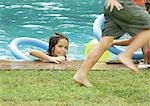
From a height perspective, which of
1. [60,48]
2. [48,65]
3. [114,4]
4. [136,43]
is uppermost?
[114,4]

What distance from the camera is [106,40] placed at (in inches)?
178

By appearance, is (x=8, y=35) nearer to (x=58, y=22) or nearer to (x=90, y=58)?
(x=58, y=22)

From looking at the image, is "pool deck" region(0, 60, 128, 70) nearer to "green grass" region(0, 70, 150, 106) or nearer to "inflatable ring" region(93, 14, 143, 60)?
"green grass" region(0, 70, 150, 106)

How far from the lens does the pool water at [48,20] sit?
419 inches

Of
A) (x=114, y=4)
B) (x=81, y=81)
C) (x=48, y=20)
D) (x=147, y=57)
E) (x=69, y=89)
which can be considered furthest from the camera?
Result: (x=48, y=20)

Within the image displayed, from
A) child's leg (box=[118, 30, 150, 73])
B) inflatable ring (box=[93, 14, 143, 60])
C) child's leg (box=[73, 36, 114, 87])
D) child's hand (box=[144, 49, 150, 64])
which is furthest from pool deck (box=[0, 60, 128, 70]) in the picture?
inflatable ring (box=[93, 14, 143, 60])

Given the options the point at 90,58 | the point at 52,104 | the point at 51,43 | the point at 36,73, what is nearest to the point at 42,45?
the point at 51,43

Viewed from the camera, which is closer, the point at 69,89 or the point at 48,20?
the point at 69,89

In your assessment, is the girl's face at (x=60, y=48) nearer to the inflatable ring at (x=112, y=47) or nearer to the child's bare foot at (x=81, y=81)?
the inflatable ring at (x=112, y=47)

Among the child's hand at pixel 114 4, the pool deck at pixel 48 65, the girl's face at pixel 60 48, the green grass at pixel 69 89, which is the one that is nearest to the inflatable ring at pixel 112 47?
the girl's face at pixel 60 48

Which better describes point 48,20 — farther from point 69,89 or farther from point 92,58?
point 69,89

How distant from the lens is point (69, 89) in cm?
437

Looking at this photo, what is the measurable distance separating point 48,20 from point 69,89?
29.0 feet

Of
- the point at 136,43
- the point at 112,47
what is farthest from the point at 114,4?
the point at 112,47
